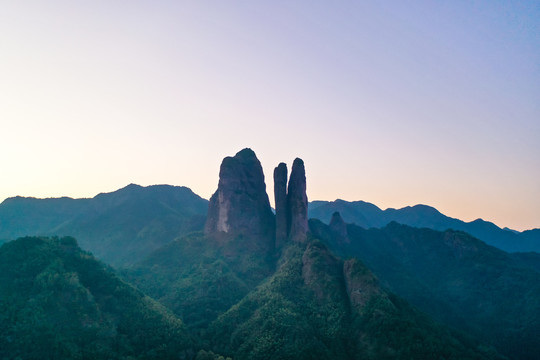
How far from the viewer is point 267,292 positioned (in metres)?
74.9

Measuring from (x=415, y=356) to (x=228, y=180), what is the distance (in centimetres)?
8209

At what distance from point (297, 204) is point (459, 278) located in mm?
61276

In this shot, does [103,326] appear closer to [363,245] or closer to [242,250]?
[242,250]

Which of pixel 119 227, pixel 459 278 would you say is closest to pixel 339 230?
pixel 459 278

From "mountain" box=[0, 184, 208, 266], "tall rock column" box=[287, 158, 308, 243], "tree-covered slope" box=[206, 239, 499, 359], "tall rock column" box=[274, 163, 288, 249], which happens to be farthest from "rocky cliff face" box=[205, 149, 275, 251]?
"tree-covered slope" box=[206, 239, 499, 359]

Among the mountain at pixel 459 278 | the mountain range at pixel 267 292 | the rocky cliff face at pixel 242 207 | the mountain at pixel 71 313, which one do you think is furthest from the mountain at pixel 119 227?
the mountain at pixel 71 313

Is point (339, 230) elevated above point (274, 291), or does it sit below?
above

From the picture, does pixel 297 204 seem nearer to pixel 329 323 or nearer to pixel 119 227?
pixel 329 323

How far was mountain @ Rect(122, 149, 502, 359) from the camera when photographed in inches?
2191

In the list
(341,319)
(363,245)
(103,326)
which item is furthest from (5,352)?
(363,245)

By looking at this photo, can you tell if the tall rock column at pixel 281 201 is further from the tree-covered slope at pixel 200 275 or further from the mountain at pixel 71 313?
the mountain at pixel 71 313

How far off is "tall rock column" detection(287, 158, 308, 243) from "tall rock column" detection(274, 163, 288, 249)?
148 centimetres

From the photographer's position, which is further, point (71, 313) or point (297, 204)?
point (297, 204)

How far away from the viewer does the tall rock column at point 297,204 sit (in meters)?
107
